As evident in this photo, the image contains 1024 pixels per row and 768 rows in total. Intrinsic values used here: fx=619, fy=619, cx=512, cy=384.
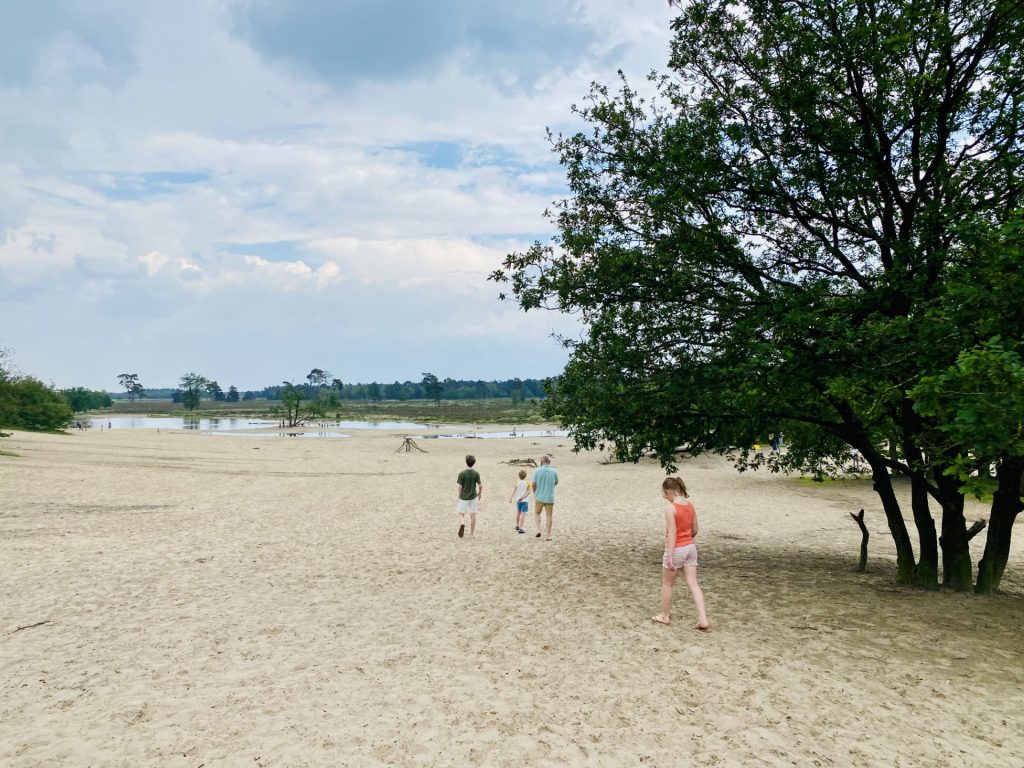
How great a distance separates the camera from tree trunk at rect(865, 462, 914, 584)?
1162 centimetres

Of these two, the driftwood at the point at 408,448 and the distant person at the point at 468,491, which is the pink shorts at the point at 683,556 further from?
the driftwood at the point at 408,448

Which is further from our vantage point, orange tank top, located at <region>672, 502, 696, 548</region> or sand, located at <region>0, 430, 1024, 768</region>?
orange tank top, located at <region>672, 502, 696, 548</region>

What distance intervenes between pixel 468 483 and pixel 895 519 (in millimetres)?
9623

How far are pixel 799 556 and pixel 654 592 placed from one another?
619 cm

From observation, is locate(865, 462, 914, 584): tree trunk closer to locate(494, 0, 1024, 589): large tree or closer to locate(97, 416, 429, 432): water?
locate(494, 0, 1024, 589): large tree

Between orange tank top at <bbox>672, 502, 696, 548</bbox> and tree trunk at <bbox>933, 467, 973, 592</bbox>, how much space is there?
17.4 feet

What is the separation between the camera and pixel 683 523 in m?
8.84

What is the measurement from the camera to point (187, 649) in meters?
8.35

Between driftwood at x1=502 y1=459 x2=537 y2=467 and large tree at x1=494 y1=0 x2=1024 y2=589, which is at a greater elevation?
large tree at x1=494 y1=0 x2=1024 y2=589

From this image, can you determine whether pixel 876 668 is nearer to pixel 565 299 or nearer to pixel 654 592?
pixel 654 592

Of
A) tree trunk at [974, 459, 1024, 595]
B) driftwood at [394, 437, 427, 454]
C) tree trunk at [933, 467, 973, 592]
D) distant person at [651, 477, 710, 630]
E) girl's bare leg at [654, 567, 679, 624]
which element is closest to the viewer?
distant person at [651, 477, 710, 630]

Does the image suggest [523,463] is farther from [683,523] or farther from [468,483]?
[683,523]

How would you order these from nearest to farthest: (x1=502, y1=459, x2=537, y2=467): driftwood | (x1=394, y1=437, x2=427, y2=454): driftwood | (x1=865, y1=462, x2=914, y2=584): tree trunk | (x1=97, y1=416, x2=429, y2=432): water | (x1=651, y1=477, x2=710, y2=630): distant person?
(x1=651, y1=477, x2=710, y2=630): distant person < (x1=865, y1=462, x2=914, y2=584): tree trunk < (x1=502, y1=459, x2=537, y2=467): driftwood < (x1=394, y1=437, x2=427, y2=454): driftwood < (x1=97, y1=416, x2=429, y2=432): water

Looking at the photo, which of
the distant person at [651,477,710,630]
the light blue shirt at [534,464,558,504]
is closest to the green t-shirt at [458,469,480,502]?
the light blue shirt at [534,464,558,504]
